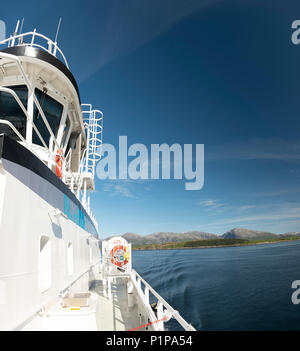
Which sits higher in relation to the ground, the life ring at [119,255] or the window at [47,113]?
the window at [47,113]

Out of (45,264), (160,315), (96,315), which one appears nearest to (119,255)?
(96,315)

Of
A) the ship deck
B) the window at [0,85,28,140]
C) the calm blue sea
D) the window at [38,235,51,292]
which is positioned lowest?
the calm blue sea

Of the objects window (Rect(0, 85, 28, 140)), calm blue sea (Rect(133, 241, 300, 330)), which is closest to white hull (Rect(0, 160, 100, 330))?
window (Rect(0, 85, 28, 140))

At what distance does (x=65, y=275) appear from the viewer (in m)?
5.45

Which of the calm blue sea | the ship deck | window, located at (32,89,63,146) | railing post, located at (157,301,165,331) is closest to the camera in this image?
the ship deck

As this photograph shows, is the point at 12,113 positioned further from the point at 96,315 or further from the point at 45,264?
the point at 96,315

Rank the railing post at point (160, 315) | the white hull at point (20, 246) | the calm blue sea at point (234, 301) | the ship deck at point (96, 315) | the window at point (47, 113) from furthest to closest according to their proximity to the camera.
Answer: the calm blue sea at point (234, 301)
the window at point (47, 113)
the railing post at point (160, 315)
the ship deck at point (96, 315)
the white hull at point (20, 246)

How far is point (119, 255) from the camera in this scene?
11.5m

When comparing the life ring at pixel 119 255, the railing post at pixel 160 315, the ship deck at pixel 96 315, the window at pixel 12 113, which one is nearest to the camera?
the ship deck at pixel 96 315

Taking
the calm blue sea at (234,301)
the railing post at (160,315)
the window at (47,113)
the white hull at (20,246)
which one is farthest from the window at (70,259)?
the calm blue sea at (234,301)

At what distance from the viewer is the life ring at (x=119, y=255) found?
11375mm

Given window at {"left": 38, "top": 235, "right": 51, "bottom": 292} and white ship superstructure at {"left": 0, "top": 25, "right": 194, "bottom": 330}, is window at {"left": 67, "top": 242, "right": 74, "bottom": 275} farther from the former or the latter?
window at {"left": 38, "top": 235, "right": 51, "bottom": 292}

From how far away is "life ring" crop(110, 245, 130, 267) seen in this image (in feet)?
37.3

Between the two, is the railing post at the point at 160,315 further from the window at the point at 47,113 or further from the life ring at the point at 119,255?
the life ring at the point at 119,255
